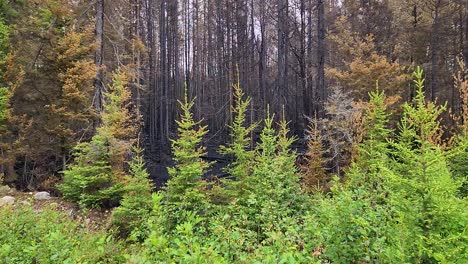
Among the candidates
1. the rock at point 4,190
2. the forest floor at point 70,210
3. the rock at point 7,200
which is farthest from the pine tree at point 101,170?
the rock at point 4,190

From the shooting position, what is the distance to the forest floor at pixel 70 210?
7.36 meters

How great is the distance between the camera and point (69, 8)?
1077 cm

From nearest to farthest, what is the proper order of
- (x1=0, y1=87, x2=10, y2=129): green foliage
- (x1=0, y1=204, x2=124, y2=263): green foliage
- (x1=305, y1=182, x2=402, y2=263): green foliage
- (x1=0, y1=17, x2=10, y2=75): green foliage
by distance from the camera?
(x1=305, y1=182, x2=402, y2=263): green foliage, (x1=0, y1=204, x2=124, y2=263): green foliage, (x1=0, y1=87, x2=10, y2=129): green foliage, (x1=0, y1=17, x2=10, y2=75): green foliage

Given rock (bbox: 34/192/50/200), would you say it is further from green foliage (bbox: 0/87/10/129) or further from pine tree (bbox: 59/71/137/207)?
green foliage (bbox: 0/87/10/129)

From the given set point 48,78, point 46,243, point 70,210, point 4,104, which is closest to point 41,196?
point 70,210

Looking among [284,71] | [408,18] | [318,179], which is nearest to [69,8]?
[318,179]

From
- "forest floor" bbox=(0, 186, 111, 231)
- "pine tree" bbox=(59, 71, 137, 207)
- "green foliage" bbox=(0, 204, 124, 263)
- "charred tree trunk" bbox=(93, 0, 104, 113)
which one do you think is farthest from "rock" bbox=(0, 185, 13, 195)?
"charred tree trunk" bbox=(93, 0, 104, 113)

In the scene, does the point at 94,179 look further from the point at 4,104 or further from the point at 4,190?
the point at 4,104

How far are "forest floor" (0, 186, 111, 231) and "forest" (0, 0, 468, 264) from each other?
55mm

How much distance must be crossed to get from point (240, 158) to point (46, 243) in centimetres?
443

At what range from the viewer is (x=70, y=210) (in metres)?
7.84

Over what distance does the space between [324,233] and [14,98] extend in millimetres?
10887

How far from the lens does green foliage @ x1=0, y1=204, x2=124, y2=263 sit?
3.65m

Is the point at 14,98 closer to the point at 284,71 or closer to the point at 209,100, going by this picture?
the point at 284,71
